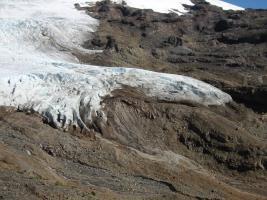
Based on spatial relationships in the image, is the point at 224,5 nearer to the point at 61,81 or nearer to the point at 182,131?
the point at 182,131

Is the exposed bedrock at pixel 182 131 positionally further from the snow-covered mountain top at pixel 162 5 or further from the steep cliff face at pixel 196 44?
the snow-covered mountain top at pixel 162 5

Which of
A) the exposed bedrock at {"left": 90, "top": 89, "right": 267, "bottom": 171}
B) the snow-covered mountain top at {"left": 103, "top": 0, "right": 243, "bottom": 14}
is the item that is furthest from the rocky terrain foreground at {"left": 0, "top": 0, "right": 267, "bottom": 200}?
the snow-covered mountain top at {"left": 103, "top": 0, "right": 243, "bottom": 14}

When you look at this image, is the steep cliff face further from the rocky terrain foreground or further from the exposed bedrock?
the exposed bedrock

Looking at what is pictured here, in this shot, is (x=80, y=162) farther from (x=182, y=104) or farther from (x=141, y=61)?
(x=141, y=61)

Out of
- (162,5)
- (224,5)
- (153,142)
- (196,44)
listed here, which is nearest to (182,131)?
(153,142)

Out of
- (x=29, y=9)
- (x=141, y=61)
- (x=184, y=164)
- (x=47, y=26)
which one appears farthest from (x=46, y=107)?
(x=29, y=9)

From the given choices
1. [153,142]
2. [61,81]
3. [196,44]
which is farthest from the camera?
[196,44]
